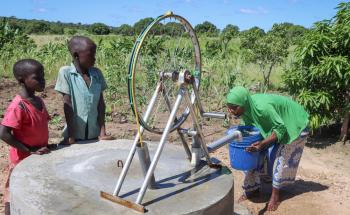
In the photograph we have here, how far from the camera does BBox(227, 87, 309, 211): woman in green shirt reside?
3.47m

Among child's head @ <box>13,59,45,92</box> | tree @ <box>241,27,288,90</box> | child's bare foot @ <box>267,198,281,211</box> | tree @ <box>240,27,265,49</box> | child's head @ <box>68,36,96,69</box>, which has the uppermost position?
tree @ <box>240,27,265,49</box>

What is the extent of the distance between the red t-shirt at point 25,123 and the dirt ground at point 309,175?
997 millimetres

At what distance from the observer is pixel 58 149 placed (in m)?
3.38

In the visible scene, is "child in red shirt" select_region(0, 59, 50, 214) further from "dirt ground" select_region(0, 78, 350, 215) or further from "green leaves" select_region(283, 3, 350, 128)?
"green leaves" select_region(283, 3, 350, 128)

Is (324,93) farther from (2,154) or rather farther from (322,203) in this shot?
(2,154)

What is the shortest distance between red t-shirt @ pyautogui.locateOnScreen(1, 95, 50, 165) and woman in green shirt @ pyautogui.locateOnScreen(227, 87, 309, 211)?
1419 mm

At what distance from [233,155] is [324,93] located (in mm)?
2552

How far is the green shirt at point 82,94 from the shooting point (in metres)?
3.23

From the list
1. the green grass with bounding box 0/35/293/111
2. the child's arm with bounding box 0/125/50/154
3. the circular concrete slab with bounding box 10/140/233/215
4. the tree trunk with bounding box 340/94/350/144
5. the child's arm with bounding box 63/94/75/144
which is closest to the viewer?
the circular concrete slab with bounding box 10/140/233/215

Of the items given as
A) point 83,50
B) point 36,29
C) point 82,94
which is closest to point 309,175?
point 82,94

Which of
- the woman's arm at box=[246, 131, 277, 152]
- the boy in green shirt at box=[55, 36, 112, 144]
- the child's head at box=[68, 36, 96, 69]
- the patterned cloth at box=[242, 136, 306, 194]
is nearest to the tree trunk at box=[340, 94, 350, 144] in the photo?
the patterned cloth at box=[242, 136, 306, 194]

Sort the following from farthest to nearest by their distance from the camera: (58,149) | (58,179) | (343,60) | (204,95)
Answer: (204,95) < (343,60) < (58,149) < (58,179)

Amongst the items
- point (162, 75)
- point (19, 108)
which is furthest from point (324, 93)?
point (19, 108)

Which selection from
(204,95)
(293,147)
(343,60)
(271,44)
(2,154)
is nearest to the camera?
(293,147)
